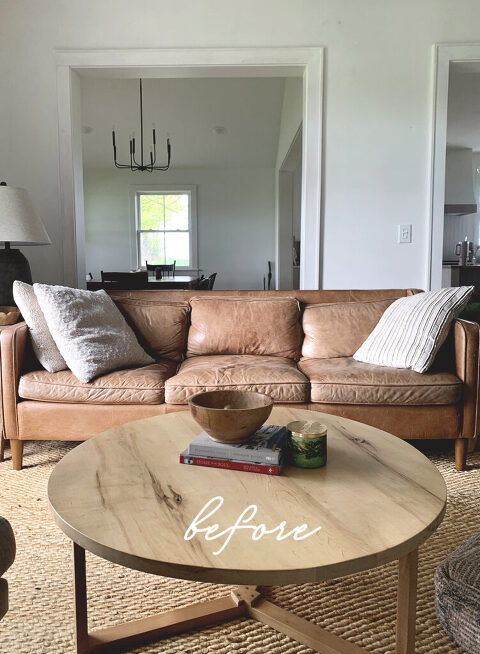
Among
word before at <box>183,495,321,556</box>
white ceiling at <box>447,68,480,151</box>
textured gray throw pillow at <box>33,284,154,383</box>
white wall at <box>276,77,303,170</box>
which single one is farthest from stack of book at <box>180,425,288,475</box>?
white wall at <box>276,77,303,170</box>

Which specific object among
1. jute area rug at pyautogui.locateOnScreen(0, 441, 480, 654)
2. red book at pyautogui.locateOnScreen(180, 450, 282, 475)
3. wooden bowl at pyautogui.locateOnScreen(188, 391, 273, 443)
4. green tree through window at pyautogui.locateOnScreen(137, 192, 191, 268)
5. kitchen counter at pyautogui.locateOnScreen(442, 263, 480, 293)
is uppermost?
green tree through window at pyautogui.locateOnScreen(137, 192, 191, 268)

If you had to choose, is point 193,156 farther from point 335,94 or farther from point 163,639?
point 163,639

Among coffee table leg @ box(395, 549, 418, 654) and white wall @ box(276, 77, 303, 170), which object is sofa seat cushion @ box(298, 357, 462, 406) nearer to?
coffee table leg @ box(395, 549, 418, 654)

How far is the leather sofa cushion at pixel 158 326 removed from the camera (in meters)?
2.89

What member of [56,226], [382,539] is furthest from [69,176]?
[382,539]

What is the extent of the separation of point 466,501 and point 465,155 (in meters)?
7.62

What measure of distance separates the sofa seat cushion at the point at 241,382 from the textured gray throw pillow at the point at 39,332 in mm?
559

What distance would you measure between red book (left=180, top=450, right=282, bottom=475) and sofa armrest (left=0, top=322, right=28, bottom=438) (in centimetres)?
141

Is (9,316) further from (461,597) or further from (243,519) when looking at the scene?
(461,597)

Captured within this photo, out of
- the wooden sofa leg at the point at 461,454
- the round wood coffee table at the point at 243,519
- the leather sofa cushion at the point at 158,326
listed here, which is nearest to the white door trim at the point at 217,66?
the leather sofa cushion at the point at 158,326

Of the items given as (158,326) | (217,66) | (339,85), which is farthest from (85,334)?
(339,85)

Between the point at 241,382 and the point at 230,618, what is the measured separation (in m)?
1.11

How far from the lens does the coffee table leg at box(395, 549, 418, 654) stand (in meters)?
1.05

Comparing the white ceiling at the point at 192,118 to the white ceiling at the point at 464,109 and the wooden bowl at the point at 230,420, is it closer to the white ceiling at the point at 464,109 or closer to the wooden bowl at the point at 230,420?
the white ceiling at the point at 464,109
